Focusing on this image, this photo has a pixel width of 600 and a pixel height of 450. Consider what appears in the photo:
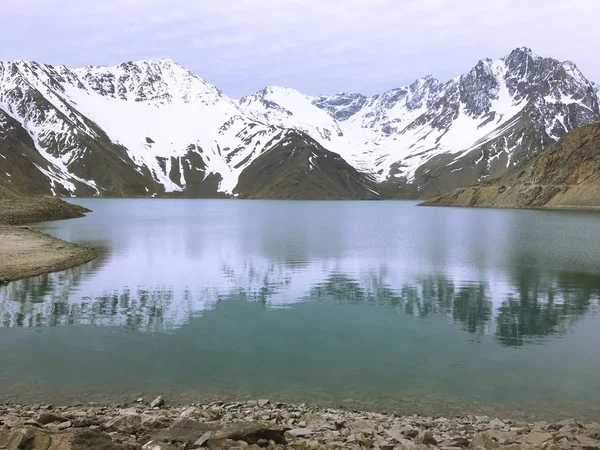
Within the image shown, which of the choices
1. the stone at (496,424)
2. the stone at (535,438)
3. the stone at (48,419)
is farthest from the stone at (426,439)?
the stone at (48,419)

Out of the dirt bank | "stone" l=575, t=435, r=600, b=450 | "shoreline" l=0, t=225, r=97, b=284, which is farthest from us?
the dirt bank

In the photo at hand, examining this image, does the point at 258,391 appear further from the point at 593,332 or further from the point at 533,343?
the point at 593,332

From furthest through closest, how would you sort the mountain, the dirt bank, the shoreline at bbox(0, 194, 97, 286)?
1. the mountain
2. the dirt bank
3. the shoreline at bbox(0, 194, 97, 286)

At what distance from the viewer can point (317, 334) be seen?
2389cm

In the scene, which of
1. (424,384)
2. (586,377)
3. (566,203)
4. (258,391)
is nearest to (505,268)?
(586,377)

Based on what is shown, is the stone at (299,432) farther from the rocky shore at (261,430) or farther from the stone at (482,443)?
the stone at (482,443)

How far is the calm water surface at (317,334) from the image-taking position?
17156mm

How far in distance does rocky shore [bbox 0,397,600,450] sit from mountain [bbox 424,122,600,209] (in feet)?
518

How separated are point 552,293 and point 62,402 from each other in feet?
95.9

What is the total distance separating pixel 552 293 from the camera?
34062mm

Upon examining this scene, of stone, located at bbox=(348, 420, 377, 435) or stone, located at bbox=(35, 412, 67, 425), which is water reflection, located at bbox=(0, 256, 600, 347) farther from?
stone, located at bbox=(35, 412, 67, 425)

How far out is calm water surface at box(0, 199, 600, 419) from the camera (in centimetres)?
1716

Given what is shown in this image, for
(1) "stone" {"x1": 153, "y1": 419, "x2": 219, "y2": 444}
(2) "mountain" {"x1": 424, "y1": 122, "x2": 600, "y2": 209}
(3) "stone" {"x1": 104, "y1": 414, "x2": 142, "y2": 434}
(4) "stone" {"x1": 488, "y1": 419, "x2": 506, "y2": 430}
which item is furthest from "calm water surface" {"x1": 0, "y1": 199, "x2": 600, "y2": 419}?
(2) "mountain" {"x1": 424, "y1": 122, "x2": 600, "y2": 209}

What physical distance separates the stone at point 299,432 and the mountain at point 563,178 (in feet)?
528
